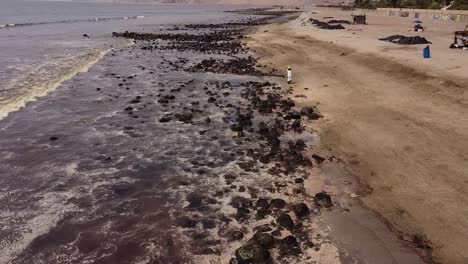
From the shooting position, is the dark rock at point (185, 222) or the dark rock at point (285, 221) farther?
the dark rock at point (185, 222)

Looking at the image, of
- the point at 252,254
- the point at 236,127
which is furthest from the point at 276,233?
the point at 236,127

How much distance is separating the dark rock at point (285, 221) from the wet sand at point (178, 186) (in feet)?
0.09

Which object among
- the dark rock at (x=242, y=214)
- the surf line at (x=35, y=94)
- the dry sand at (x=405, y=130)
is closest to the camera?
the dry sand at (x=405, y=130)

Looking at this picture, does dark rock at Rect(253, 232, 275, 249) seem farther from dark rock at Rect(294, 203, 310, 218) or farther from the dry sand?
the dry sand

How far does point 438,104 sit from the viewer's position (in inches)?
826

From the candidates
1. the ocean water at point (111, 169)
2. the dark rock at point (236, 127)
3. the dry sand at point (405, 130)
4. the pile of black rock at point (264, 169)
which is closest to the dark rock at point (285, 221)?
the pile of black rock at point (264, 169)

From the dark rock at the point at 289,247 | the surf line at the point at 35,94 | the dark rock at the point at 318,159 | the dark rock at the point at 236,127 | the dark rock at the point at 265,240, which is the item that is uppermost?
the surf line at the point at 35,94

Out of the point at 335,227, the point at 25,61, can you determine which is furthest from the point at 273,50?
the point at 335,227

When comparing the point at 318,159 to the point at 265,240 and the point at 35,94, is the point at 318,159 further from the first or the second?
the point at 35,94

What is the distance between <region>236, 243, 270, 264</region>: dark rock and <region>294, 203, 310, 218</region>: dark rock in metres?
2.30

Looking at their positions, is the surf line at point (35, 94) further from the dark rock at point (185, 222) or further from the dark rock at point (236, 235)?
the dark rock at point (236, 235)

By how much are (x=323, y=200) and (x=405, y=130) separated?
24.6 ft

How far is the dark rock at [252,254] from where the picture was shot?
32.6 feet

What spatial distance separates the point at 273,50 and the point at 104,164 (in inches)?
1391
